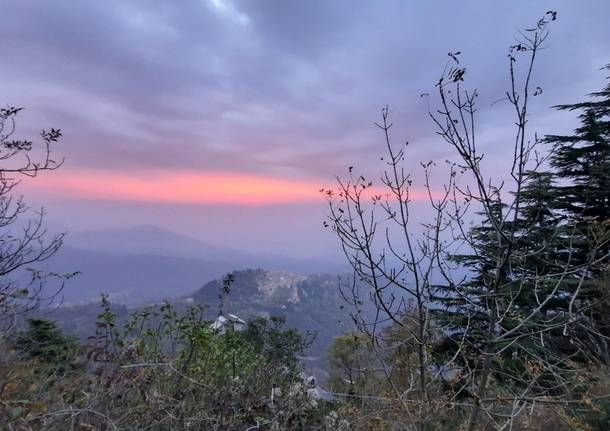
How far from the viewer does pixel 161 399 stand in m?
3.76

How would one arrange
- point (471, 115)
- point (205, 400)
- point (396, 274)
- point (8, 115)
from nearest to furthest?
point (471, 115), point (396, 274), point (205, 400), point (8, 115)

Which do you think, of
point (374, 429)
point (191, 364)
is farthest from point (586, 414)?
point (191, 364)

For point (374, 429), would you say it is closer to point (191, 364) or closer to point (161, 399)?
point (161, 399)

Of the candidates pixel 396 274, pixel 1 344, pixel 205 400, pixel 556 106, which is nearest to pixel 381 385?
pixel 205 400

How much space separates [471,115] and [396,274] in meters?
1.13

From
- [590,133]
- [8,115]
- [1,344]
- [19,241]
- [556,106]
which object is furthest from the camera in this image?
[556,106]

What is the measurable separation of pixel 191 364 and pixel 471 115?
4.62 meters

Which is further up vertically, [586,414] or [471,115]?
[471,115]

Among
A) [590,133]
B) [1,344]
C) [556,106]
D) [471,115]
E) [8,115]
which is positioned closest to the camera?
[471,115]

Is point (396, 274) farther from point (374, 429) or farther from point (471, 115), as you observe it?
point (374, 429)

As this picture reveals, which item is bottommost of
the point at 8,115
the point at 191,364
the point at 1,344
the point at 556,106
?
the point at 191,364

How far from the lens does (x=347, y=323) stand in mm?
3285

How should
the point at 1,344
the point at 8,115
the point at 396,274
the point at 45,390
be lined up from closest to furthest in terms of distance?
the point at 396,274
the point at 1,344
the point at 45,390
the point at 8,115

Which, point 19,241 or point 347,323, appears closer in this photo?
point 347,323
